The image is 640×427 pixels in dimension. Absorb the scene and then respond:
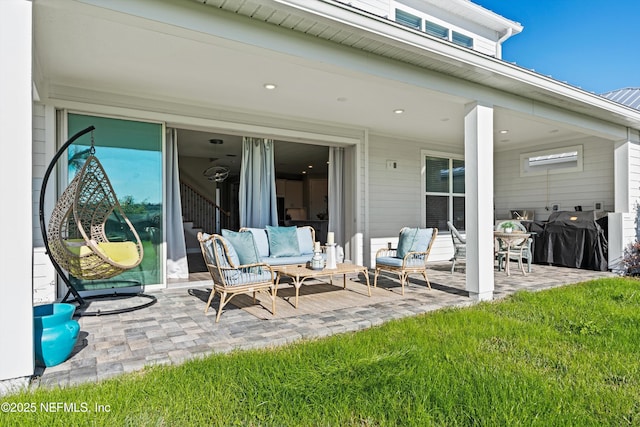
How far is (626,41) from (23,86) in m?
13.0

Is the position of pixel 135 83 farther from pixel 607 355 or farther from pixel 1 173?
pixel 607 355

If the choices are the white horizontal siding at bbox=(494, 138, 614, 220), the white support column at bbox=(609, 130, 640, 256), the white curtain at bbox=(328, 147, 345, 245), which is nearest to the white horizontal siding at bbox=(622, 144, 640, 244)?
the white support column at bbox=(609, 130, 640, 256)

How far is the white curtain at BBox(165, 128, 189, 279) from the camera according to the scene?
558 centimetres

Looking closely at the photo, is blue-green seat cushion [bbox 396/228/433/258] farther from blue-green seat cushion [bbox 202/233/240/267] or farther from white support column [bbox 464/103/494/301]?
blue-green seat cushion [bbox 202/233/240/267]

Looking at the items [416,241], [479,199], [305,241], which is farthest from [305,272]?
[479,199]

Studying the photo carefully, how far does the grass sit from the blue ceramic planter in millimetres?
435

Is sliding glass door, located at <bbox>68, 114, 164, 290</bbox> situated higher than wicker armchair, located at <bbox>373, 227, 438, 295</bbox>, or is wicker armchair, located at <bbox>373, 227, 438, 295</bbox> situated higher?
sliding glass door, located at <bbox>68, 114, 164, 290</bbox>

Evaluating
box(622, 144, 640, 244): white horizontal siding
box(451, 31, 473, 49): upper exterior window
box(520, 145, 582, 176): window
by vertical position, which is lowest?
box(622, 144, 640, 244): white horizontal siding

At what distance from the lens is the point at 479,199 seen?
446 cm

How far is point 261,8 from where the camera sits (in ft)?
9.59

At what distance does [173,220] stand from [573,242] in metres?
7.46

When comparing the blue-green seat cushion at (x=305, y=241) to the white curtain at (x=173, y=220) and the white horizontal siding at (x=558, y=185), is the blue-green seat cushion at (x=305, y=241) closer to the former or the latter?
the white curtain at (x=173, y=220)

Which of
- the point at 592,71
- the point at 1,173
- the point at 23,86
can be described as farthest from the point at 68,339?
the point at 592,71

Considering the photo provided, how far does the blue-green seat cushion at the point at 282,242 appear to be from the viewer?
5.68 meters
